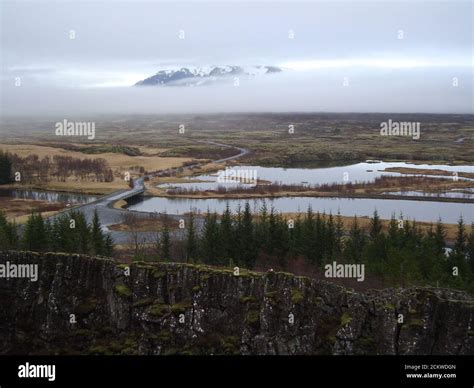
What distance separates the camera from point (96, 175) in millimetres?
46969

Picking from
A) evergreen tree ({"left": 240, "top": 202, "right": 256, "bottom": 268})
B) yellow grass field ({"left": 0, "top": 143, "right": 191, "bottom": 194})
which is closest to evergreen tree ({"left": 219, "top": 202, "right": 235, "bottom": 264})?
evergreen tree ({"left": 240, "top": 202, "right": 256, "bottom": 268})

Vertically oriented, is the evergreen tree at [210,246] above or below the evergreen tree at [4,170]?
below

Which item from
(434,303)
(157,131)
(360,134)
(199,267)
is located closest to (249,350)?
(199,267)

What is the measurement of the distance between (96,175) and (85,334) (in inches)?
1477

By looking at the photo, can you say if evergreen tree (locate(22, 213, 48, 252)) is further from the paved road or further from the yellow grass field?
the yellow grass field

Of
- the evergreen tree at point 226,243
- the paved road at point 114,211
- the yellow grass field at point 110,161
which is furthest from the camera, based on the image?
the yellow grass field at point 110,161

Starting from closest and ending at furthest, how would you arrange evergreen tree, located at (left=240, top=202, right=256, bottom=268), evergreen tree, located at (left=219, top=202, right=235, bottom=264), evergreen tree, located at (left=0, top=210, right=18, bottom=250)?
evergreen tree, located at (left=0, top=210, right=18, bottom=250) < evergreen tree, located at (left=219, top=202, right=235, bottom=264) < evergreen tree, located at (left=240, top=202, right=256, bottom=268)

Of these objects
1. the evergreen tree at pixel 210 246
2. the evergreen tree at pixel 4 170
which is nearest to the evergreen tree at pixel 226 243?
the evergreen tree at pixel 210 246

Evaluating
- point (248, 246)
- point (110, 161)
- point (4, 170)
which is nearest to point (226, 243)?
point (248, 246)

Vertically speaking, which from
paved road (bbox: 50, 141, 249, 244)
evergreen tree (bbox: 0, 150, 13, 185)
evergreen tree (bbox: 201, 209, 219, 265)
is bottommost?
paved road (bbox: 50, 141, 249, 244)

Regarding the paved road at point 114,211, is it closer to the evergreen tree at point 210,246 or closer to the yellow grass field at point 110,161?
the yellow grass field at point 110,161

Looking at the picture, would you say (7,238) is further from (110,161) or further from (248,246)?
(110,161)
